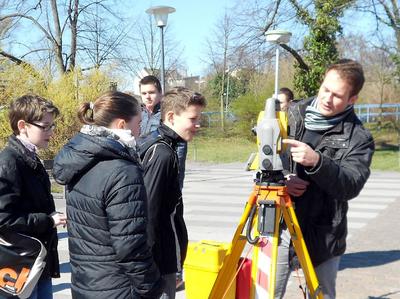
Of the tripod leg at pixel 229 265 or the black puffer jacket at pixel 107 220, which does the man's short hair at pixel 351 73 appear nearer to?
the tripod leg at pixel 229 265

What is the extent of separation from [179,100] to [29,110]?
0.92 m

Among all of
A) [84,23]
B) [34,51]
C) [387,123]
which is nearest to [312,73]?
[387,123]

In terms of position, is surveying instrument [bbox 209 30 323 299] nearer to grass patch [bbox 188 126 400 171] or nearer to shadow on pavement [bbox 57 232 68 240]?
shadow on pavement [bbox 57 232 68 240]

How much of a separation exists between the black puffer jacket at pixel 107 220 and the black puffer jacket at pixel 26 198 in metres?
0.56

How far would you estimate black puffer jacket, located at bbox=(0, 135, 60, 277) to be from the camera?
9.84 feet

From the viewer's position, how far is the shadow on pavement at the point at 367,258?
605 centimetres

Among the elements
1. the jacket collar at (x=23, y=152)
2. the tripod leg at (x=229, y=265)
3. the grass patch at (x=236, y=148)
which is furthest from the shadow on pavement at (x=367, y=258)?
the grass patch at (x=236, y=148)

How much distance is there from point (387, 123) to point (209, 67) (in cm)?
1396

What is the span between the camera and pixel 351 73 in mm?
2781

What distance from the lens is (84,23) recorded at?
21672 millimetres

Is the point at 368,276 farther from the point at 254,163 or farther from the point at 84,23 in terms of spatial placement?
the point at 84,23

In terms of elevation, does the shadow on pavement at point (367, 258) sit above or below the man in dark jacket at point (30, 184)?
below

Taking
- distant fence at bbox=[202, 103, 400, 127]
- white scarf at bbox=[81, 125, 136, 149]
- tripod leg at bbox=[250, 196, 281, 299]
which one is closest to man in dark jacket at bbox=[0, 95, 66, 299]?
white scarf at bbox=[81, 125, 136, 149]

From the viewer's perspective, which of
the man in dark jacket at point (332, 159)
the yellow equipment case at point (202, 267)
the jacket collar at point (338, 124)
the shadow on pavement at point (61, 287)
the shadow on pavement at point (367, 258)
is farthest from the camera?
the shadow on pavement at point (367, 258)
